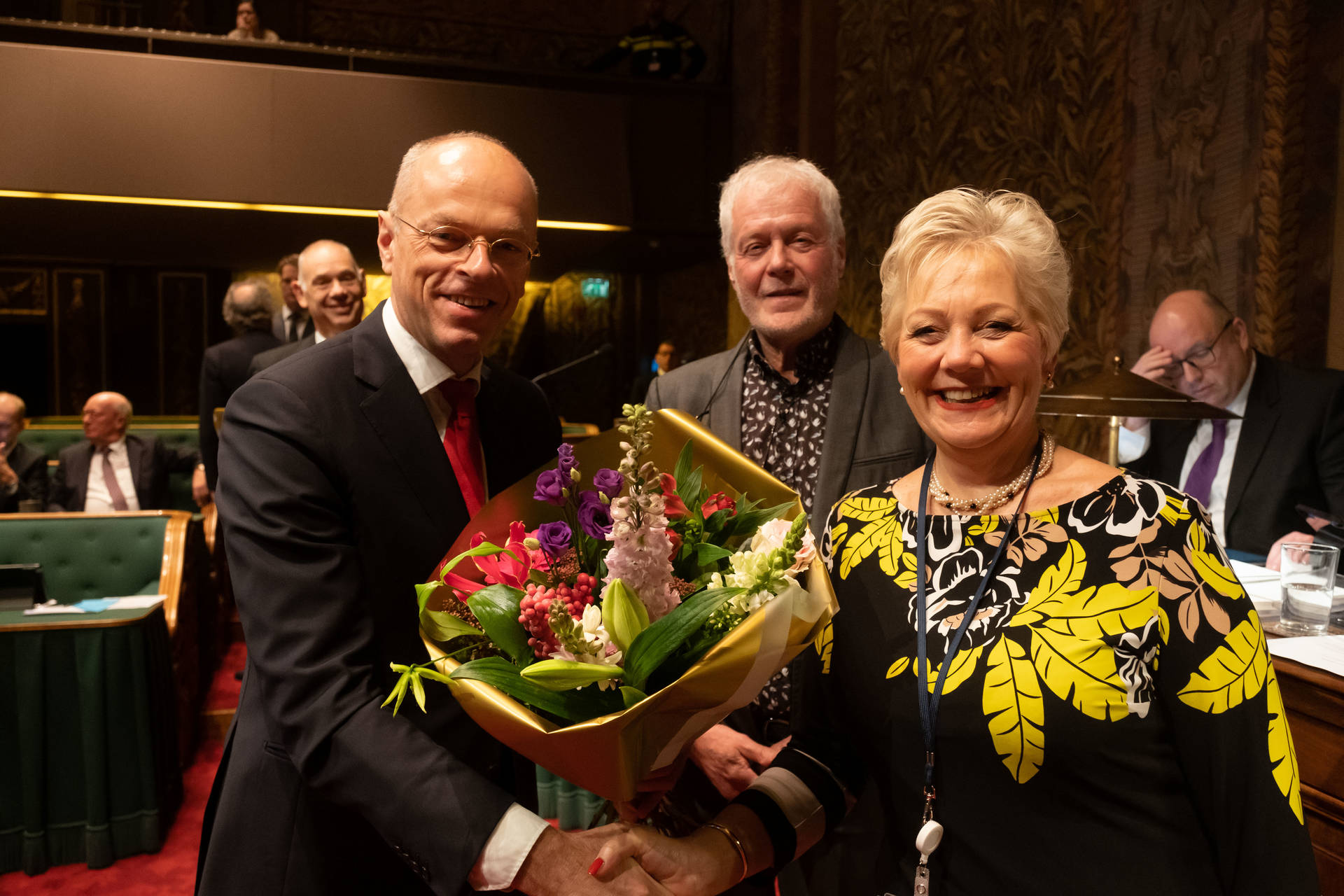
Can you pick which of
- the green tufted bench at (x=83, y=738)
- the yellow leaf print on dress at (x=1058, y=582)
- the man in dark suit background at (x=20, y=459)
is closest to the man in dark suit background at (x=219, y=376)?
the green tufted bench at (x=83, y=738)

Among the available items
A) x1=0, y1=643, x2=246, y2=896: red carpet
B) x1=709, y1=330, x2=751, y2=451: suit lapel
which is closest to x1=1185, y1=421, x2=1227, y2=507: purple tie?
x1=709, y1=330, x2=751, y2=451: suit lapel

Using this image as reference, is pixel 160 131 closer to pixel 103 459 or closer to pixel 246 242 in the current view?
pixel 246 242

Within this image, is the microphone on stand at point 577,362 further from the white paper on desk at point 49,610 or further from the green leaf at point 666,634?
the white paper on desk at point 49,610

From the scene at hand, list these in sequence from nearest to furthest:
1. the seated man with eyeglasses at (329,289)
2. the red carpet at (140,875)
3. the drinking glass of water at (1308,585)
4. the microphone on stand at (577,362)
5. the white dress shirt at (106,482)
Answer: the drinking glass of water at (1308,585) < the red carpet at (140,875) < the seated man with eyeglasses at (329,289) < the microphone on stand at (577,362) < the white dress shirt at (106,482)

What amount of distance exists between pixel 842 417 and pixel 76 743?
2.90m

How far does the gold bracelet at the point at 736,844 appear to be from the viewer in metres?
1.17

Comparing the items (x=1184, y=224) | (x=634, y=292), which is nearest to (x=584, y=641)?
(x=1184, y=224)

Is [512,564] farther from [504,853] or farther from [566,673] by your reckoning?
[504,853]

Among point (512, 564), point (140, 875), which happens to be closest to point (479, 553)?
point (512, 564)

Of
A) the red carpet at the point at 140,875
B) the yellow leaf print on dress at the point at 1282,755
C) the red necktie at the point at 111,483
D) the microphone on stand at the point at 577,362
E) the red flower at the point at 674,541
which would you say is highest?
the microphone on stand at the point at 577,362

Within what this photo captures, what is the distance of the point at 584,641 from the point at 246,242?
8.58 meters

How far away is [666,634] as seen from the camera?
0.93m

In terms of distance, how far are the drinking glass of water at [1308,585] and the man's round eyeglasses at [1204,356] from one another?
1239 millimetres

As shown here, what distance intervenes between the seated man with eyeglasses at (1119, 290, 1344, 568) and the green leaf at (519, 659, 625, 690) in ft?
8.74
